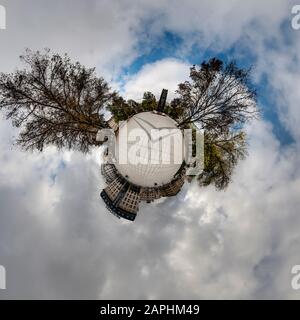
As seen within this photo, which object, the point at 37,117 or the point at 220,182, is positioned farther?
the point at 220,182

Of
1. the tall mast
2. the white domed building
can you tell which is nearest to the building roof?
the white domed building

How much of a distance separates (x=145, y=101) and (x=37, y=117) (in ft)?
27.6

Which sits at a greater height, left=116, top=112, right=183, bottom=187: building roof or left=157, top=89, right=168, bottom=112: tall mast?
left=157, top=89, right=168, bottom=112: tall mast

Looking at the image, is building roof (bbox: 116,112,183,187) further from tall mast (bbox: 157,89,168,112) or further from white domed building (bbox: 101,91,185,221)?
tall mast (bbox: 157,89,168,112)

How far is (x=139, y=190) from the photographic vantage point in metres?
27.6

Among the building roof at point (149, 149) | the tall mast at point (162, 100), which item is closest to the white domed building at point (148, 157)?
the building roof at point (149, 149)

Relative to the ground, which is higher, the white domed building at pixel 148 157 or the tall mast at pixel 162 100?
the tall mast at pixel 162 100

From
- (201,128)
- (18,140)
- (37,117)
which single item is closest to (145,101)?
(201,128)

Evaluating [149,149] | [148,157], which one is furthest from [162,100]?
[148,157]

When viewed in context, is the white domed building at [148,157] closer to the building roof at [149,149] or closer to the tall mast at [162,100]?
the building roof at [149,149]

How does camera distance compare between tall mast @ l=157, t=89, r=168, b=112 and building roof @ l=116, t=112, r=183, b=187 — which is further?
tall mast @ l=157, t=89, r=168, b=112

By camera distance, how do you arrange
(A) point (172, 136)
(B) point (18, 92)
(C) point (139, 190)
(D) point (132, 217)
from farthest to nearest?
(D) point (132, 217), (C) point (139, 190), (B) point (18, 92), (A) point (172, 136)

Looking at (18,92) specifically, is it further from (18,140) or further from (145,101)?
(145,101)

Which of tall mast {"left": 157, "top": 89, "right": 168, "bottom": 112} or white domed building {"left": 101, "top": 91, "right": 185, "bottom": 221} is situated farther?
tall mast {"left": 157, "top": 89, "right": 168, "bottom": 112}
